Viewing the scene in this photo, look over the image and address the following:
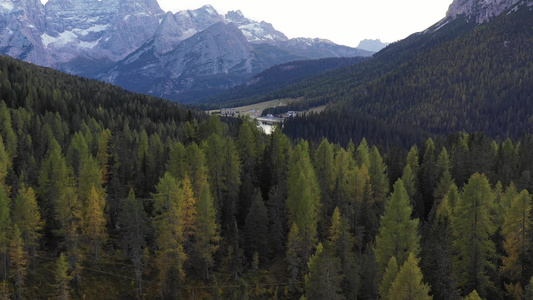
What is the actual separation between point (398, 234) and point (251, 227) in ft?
81.4

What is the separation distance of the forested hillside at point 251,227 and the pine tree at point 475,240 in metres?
0.16

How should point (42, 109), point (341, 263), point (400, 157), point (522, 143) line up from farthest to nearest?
point (42, 109)
point (522, 143)
point (400, 157)
point (341, 263)

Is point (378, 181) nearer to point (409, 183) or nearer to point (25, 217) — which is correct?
point (409, 183)

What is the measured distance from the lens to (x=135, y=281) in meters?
66.1

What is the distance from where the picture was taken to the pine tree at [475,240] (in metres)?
54.6

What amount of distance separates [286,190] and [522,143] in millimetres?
69458

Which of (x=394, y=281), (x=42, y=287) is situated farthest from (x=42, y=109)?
(x=394, y=281)

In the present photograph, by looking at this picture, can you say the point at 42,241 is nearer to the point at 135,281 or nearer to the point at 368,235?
the point at 135,281

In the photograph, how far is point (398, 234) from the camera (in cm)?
5672

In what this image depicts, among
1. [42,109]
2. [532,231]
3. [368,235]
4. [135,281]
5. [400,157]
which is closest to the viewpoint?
[532,231]

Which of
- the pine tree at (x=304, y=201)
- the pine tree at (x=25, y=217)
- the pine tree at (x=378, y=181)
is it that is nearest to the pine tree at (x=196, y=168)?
the pine tree at (x=304, y=201)

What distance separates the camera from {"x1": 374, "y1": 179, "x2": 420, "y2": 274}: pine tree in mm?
56344

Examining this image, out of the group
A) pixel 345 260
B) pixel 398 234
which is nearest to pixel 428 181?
pixel 398 234

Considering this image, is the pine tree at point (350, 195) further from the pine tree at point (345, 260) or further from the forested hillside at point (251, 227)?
the pine tree at point (345, 260)
